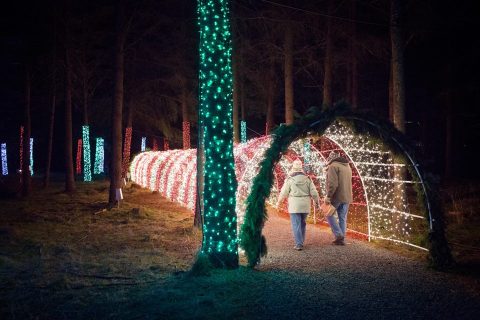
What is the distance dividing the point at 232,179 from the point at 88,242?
14.8 feet

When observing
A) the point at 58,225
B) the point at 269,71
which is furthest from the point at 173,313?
the point at 269,71

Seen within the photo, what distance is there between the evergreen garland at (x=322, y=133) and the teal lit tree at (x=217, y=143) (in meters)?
0.30

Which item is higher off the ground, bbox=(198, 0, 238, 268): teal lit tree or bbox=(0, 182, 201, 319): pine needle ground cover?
bbox=(198, 0, 238, 268): teal lit tree

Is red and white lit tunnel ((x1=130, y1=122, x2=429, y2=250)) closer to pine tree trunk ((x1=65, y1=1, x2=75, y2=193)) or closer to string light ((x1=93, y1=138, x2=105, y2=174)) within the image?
pine tree trunk ((x1=65, y1=1, x2=75, y2=193))

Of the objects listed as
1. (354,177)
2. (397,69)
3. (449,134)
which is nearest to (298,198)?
(397,69)

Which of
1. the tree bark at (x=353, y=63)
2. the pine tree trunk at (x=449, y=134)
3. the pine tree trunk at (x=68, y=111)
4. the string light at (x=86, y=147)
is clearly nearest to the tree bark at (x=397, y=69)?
the tree bark at (x=353, y=63)

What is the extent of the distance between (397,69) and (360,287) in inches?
264

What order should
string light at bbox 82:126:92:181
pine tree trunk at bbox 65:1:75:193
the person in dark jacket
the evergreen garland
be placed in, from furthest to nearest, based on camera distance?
string light at bbox 82:126:92:181, pine tree trunk at bbox 65:1:75:193, the person in dark jacket, the evergreen garland

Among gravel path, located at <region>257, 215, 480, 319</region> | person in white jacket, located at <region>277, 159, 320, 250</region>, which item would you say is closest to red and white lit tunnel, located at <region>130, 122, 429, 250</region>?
person in white jacket, located at <region>277, 159, 320, 250</region>

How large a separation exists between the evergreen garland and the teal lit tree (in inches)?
11.8

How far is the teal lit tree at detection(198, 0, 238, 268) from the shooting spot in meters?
7.25

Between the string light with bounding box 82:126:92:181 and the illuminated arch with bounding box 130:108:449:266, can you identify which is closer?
the illuminated arch with bounding box 130:108:449:266

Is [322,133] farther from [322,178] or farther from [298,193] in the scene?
[322,178]

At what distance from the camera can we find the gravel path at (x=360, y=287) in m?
5.31
